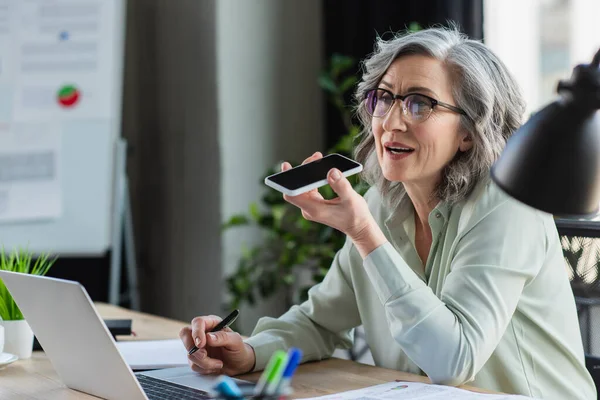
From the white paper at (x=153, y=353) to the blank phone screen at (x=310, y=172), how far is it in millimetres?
397

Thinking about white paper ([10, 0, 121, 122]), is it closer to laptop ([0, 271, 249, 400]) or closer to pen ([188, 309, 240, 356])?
pen ([188, 309, 240, 356])

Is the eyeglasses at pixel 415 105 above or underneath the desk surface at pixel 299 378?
above

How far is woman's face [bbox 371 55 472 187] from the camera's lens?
4.72ft

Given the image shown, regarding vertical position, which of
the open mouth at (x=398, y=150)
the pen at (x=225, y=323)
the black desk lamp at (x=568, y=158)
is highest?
the black desk lamp at (x=568, y=158)

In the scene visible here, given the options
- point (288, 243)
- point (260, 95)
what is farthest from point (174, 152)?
point (288, 243)

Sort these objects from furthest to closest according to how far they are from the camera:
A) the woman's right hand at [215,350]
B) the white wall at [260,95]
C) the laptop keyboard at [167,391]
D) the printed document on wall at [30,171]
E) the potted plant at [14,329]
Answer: the white wall at [260,95] < the printed document on wall at [30,171] < the potted plant at [14,329] < the woman's right hand at [215,350] < the laptop keyboard at [167,391]

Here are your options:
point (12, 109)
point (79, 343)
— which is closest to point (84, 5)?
point (12, 109)

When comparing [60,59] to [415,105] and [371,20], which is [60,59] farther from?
[415,105]

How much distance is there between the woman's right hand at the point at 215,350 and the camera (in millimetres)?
1371

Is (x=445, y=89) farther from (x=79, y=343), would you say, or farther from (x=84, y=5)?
(x=84, y=5)

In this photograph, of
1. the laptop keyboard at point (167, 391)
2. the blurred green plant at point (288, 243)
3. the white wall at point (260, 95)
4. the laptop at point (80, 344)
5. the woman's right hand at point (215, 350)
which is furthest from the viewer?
the white wall at point (260, 95)

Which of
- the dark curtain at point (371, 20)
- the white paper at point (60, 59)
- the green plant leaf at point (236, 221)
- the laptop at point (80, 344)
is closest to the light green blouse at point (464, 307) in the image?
the laptop at point (80, 344)

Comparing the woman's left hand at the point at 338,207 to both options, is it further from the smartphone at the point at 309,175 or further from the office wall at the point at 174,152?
the office wall at the point at 174,152

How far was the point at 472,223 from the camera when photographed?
1.36 m
